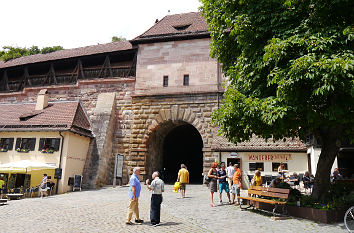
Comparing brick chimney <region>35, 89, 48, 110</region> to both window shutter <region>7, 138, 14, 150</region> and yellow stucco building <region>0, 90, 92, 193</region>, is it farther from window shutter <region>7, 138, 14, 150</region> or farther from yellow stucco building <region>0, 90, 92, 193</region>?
window shutter <region>7, 138, 14, 150</region>

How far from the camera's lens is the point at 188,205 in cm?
1148

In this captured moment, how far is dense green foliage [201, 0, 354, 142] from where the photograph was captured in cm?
773

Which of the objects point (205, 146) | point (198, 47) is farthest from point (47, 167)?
point (198, 47)

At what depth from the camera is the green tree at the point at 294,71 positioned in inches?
306

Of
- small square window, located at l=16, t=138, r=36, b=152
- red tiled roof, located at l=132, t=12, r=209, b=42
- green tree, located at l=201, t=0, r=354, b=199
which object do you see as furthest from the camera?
red tiled roof, located at l=132, t=12, r=209, b=42

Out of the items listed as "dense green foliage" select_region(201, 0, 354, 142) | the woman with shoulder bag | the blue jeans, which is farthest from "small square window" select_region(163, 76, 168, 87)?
the blue jeans

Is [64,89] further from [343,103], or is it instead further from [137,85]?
[343,103]

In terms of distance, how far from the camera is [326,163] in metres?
9.74

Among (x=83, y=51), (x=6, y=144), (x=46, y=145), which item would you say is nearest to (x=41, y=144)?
(x=46, y=145)

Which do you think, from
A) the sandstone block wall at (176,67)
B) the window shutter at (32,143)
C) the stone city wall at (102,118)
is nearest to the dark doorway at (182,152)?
the stone city wall at (102,118)

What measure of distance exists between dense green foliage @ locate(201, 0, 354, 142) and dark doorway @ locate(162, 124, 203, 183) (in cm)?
1460

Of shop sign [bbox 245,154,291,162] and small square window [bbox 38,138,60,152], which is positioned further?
small square window [bbox 38,138,60,152]

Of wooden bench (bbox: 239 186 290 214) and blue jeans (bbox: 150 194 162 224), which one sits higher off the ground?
wooden bench (bbox: 239 186 290 214)

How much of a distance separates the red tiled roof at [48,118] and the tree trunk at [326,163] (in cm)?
1464
